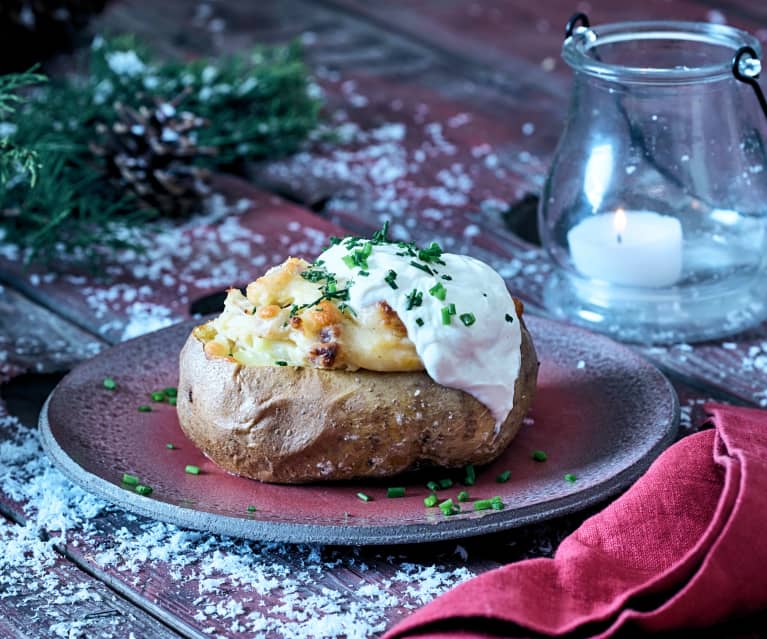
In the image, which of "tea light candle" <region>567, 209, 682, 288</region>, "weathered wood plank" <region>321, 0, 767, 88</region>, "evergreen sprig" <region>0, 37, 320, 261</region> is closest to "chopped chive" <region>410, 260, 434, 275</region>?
"tea light candle" <region>567, 209, 682, 288</region>

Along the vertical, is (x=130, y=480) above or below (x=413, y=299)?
below

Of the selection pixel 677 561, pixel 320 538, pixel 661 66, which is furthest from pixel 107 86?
pixel 677 561

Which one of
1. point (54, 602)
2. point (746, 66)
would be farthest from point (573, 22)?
point (54, 602)

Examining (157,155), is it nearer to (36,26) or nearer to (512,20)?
(36,26)

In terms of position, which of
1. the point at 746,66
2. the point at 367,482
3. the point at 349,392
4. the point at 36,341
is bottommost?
the point at 36,341

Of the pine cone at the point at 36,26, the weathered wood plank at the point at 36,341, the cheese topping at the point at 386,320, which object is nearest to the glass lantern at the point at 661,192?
the cheese topping at the point at 386,320

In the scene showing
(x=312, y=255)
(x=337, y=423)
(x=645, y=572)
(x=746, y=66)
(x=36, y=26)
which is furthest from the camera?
(x=36, y=26)

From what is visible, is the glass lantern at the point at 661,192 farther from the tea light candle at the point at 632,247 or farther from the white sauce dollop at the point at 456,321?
the white sauce dollop at the point at 456,321
